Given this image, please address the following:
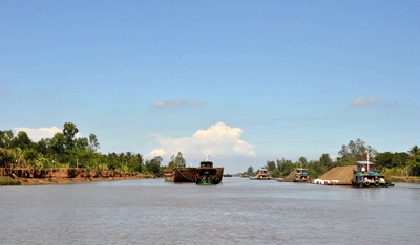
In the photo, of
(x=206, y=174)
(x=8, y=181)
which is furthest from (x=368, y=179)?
(x=8, y=181)

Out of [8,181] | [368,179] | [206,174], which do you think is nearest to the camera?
[368,179]

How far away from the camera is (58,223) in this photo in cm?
4247

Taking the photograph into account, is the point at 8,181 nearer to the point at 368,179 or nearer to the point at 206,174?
the point at 206,174

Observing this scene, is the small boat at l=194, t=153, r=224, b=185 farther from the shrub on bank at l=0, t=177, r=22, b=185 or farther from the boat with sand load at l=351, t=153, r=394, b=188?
the shrub on bank at l=0, t=177, r=22, b=185

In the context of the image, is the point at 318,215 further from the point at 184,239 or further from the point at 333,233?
the point at 184,239

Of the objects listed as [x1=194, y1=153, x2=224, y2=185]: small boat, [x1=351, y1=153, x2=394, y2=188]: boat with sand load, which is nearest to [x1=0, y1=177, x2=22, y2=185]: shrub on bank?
[x1=194, y1=153, x2=224, y2=185]: small boat

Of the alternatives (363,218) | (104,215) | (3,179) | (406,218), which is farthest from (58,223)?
(3,179)

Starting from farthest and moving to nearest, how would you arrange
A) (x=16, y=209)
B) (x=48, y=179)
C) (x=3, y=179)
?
(x=48, y=179), (x=3, y=179), (x=16, y=209)

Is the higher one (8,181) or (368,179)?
(368,179)

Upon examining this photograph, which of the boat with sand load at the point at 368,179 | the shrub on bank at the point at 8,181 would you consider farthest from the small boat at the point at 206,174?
the shrub on bank at the point at 8,181

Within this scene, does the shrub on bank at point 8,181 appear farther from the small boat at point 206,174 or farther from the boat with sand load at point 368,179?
the boat with sand load at point 368,179

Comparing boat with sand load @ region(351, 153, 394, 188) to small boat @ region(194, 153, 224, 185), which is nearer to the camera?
boat with sand load @ region(351, 153, 394, 188)

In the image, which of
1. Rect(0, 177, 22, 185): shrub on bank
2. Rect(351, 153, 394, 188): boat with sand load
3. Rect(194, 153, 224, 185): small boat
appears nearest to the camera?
Rect(351, 153, 394, 188): boat with sand load

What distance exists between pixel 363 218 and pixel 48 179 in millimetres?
166133
